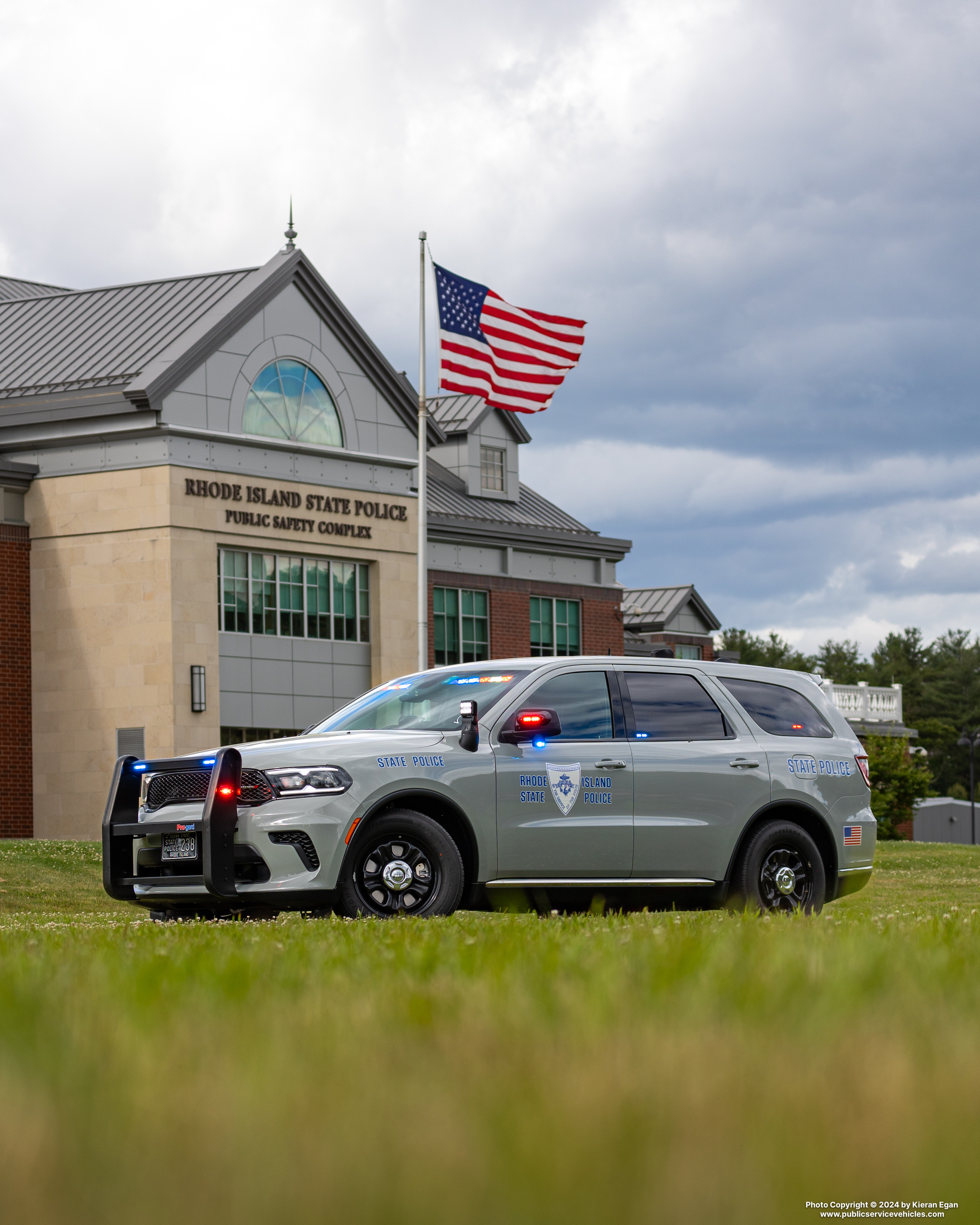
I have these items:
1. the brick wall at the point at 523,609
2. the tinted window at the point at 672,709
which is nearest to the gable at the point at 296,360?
the brick wall at the point at 523,609

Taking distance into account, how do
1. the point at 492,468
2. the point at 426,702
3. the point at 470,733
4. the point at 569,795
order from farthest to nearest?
the point at 492,468
the point at 426,702
the point at 569,795
the point at 470,733

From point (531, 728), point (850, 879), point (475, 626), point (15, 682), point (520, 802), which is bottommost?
point (850, 879)

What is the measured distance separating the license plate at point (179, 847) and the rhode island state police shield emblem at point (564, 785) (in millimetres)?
2320

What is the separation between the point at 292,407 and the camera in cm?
3478

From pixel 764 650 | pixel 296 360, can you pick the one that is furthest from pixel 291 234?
pixel 764 650

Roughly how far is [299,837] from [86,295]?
2928 cm

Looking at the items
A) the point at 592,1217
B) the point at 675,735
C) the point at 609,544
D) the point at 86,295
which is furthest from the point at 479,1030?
the point at 609,544

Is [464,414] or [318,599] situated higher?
[464,414]

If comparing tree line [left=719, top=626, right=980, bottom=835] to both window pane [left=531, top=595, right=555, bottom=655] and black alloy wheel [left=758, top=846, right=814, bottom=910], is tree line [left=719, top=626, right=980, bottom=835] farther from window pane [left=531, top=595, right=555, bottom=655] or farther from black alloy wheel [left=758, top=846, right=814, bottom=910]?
black alloy wheel [left=758, top=846, right=814, bottom=910]

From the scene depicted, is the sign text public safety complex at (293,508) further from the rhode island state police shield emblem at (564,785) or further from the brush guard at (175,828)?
the rhode island state police shield emblem at (564,785)

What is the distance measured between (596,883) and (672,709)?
1413 mm

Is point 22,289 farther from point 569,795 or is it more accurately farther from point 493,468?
point 569,795

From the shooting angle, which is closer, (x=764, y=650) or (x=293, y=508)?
(x=293, y=508)

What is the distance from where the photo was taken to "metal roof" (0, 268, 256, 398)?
3353 cm
